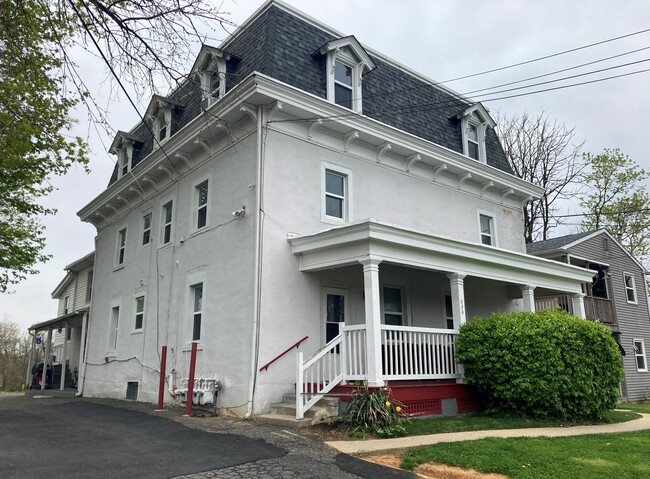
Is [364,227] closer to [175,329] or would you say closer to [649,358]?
[175,329]

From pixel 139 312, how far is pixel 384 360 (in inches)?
345

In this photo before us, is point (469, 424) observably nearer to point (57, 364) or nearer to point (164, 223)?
point (164, 223)

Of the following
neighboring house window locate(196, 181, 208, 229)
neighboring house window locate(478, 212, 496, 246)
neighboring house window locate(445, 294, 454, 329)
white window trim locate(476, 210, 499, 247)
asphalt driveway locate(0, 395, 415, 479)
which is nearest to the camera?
asphalt driveway locate(0, 395, 415, 479)

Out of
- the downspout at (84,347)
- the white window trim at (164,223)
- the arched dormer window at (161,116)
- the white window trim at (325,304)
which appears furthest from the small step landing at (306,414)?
the downspout at (84,347)

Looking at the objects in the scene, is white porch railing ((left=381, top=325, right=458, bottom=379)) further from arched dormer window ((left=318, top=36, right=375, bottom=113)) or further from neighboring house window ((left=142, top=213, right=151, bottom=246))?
neighboring house window ((left=142, top=213, right=151, bottom=246))

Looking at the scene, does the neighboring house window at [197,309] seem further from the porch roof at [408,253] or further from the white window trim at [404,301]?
the white window trim at [404,301]

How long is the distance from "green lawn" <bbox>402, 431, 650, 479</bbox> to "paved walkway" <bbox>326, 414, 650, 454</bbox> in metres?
0.40

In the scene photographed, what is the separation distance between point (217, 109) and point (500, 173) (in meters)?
8.97

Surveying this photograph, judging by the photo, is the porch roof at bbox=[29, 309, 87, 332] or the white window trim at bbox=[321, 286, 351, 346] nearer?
the white window trim at bbox=[321, 286, 351, 346]

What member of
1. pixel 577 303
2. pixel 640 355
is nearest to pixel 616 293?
pixel 640 355

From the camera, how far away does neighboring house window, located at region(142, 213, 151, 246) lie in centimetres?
1611

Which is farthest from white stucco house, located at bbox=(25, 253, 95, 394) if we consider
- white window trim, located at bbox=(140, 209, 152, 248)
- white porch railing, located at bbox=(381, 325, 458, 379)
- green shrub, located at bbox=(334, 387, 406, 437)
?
green shrub, located at bbox=(334, 387, 406, 437)

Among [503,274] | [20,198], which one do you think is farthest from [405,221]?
[20,198]

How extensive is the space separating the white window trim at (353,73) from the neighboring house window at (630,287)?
61.4ft
